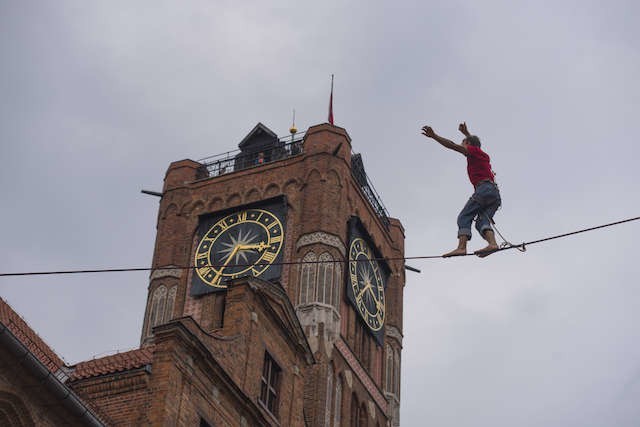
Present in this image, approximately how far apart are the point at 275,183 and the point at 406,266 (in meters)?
7.74

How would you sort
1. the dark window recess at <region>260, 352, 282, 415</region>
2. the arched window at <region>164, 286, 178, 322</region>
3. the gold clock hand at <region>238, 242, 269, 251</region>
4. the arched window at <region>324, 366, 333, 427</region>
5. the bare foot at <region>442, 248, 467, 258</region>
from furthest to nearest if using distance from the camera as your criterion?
the gold clock hand at <region>238, 242, 269, 251</region>, the arched window at <region>164, 286, 178, 322</region>, the arched window at <region>324, 366, 333, 427</region>, the dark window recess at <region>260, 352, 282, 415</region>, the bare foot at <region>442, 248, 467, 258</region>

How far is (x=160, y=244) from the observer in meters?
51.2

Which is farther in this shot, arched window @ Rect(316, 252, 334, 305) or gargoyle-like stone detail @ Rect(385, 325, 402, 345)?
gargoyle-like stone detail @ Rect(385, 325, 402, 345)

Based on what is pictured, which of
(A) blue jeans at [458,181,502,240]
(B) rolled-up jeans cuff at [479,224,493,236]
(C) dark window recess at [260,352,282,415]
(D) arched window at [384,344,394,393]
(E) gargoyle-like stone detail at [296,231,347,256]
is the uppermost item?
(E) gargoyle-like stone detail at [296,231,347,256]

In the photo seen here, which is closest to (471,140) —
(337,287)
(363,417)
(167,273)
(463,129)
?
(463,129)

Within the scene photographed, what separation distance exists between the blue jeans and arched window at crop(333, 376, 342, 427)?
27799mm

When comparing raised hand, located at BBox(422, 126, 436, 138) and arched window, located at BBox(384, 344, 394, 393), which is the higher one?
arched window, located at BBox(384, 344, 394, 393)

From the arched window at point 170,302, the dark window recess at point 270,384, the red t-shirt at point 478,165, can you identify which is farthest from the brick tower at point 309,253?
the red t-shirt at point 478,165

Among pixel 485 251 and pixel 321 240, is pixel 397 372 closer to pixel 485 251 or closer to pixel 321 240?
pixel 321 240

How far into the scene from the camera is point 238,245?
49125 mm

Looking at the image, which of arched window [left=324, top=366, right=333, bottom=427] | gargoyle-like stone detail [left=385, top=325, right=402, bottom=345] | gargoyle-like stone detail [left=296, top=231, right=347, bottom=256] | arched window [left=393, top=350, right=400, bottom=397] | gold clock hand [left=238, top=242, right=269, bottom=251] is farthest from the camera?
gargoyle-like stone detail [left=385, top=325, right=402, bottom=345]

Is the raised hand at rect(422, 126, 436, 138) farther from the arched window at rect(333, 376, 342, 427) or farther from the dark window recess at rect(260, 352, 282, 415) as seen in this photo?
the arched window at rect(333, 376, 342, 427)

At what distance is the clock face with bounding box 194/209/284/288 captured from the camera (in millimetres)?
48125

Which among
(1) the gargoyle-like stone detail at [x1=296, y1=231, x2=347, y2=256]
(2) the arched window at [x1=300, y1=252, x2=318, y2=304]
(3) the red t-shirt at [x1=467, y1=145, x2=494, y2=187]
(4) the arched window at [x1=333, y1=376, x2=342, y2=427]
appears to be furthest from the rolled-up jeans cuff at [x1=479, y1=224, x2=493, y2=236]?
(1) the gargoyle-like stone detail at [x1=296, y1=231, x2=347, y2=256]
